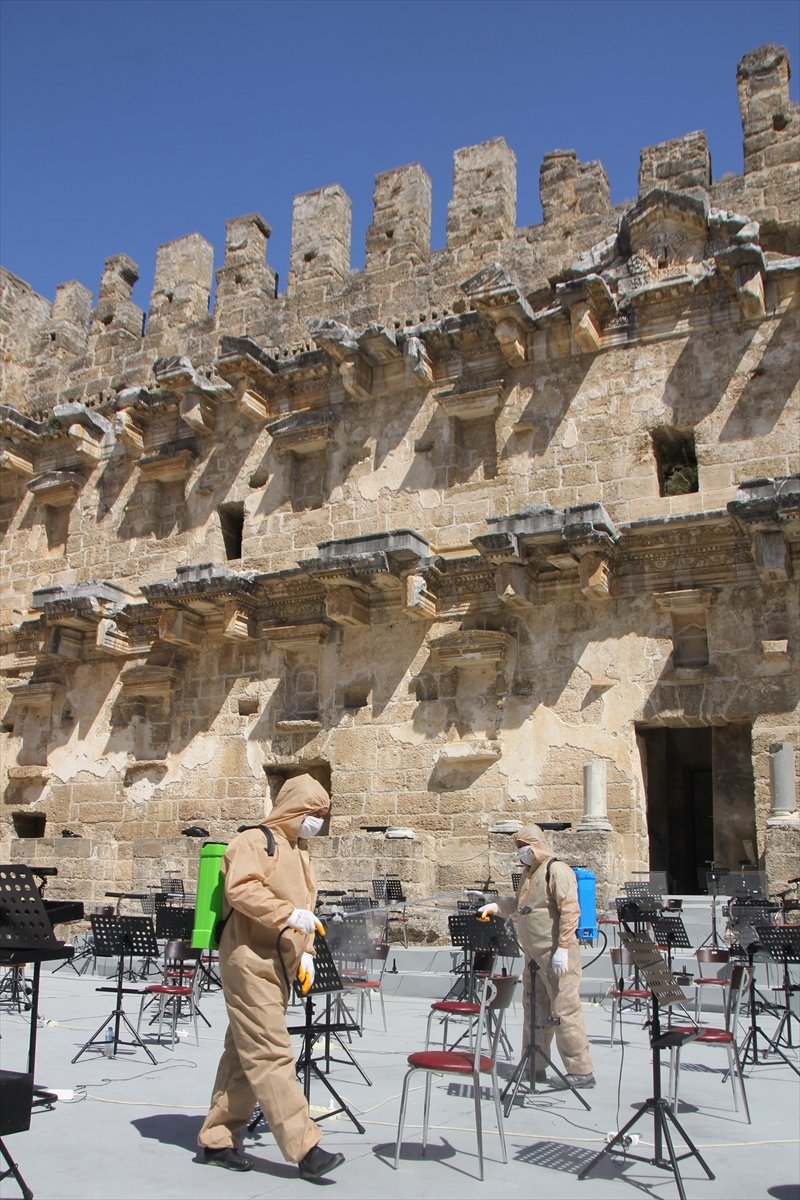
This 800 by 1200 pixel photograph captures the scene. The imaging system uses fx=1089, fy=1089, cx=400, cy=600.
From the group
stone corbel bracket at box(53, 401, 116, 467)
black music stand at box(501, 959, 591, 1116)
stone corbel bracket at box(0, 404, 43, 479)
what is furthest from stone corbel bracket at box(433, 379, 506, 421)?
black music stand at box(501, 959, 591, 1116)

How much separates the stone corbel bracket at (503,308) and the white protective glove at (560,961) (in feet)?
32.5

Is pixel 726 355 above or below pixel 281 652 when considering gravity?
above

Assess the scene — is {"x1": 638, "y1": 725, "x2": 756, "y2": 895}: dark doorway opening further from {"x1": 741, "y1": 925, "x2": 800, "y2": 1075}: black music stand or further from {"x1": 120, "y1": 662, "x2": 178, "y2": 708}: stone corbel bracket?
{"x1": 741, "y1": 925, "x2": 800, "y2": 1075}: black music stand

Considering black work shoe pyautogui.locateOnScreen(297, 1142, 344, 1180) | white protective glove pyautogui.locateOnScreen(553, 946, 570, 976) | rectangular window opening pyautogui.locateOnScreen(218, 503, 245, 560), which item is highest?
rectangular window opening pyautogui.locateOnScreen(218, 503, 245, 560)

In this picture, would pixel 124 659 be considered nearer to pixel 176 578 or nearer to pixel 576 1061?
pixel 176 578

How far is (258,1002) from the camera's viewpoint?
173 inches

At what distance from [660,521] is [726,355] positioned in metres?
2.32

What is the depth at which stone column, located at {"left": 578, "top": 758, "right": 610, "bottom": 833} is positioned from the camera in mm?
11992

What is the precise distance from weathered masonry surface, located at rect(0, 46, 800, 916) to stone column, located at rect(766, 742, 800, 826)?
32 millimetres

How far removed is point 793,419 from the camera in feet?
41.8

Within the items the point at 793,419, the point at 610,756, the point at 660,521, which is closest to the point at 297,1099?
the point at 610,756

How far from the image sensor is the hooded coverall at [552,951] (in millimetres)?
5762

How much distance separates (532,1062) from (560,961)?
542 mm

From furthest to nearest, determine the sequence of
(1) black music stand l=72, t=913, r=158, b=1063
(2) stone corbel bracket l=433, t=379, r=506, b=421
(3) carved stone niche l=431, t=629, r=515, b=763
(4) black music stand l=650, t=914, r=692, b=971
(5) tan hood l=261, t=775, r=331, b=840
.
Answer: (2) stone corbel bracket l=433, t=379, r=506, b=421
(3) carved stone niche l=431, t=629, r=515, b=763
(4) black music stand l=650, t=914, r=692, b=971
(1) black music stand l=72, t=913, r=158, b=1063
(5) tan hood l=261, t=775, r=331, b=840
